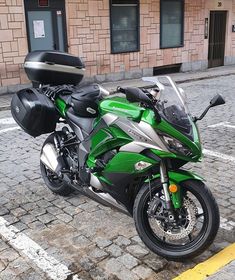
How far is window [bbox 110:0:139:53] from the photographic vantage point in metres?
12.1

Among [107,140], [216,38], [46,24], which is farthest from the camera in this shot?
[216,38]

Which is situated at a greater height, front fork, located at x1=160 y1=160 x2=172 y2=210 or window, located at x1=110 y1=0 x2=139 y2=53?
window, located at x1=110 y1=0 x2=139 y2=53

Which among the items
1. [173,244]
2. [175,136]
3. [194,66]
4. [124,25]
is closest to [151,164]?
[175,136]

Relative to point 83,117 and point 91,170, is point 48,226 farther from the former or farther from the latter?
point 83,117

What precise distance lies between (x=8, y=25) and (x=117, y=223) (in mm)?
7702

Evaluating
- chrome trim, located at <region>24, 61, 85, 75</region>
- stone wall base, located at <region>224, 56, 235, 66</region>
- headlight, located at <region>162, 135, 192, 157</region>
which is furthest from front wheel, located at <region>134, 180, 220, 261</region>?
stone wall base, located at <region>224, 56, 235, 66</region>

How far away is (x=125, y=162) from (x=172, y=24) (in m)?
11.7

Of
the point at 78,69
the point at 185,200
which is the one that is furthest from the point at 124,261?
the point at 78,69

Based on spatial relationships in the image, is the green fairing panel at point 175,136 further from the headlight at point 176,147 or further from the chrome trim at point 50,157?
the chrome trim at point 50,157

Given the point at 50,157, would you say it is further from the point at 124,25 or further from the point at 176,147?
the point at 124,25

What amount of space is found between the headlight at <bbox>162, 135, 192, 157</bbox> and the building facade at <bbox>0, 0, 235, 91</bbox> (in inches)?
319

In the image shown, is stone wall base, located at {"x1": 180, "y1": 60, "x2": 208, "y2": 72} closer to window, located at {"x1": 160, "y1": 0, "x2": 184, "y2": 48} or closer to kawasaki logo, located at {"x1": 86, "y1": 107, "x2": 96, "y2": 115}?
window, located at {"x1": 160, "y1": 0, "x2": 184, "y2": 48}

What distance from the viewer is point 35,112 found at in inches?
148

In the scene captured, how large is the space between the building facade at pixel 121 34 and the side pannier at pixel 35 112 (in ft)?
21.3
